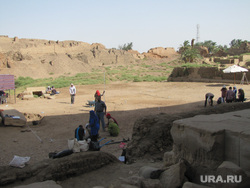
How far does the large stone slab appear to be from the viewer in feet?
10.8

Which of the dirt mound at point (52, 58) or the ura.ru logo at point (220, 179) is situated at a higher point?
the dirt mound at point (52, 58)

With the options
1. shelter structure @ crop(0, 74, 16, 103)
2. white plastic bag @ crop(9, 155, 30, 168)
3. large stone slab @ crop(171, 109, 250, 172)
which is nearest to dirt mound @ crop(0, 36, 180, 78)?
shelter structure @ crop(0, 74, 16, 103)

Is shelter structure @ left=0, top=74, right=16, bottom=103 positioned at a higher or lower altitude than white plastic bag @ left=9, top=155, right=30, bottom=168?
higher

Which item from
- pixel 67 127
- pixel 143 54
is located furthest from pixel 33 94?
pixel 143 54

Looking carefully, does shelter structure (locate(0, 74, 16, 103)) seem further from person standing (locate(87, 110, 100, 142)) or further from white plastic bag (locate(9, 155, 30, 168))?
white plastic bag (locate(9, 155, 30, 168))

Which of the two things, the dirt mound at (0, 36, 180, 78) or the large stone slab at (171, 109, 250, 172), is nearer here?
the large stone slab at (171, 109, 250, 172)

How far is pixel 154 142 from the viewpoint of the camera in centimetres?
567

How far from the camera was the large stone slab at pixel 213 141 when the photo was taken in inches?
130

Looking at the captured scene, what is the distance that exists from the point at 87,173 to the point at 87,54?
5034 centimetres

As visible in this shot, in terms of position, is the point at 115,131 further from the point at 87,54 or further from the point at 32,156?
the point at 87,54

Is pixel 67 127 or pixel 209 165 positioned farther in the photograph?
pixel 67 127

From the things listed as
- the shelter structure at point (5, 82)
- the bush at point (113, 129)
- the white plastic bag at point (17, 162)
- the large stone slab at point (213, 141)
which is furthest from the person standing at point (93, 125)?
the shelter structure at point (5, 82)

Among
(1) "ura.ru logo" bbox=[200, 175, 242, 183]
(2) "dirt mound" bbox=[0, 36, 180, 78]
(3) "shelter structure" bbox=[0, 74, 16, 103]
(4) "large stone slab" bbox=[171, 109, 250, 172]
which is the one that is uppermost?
(2) "dirt mound" bbox=[0, 36, 180, 78]

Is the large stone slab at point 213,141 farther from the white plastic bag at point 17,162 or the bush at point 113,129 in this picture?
the bush at point 113,129
